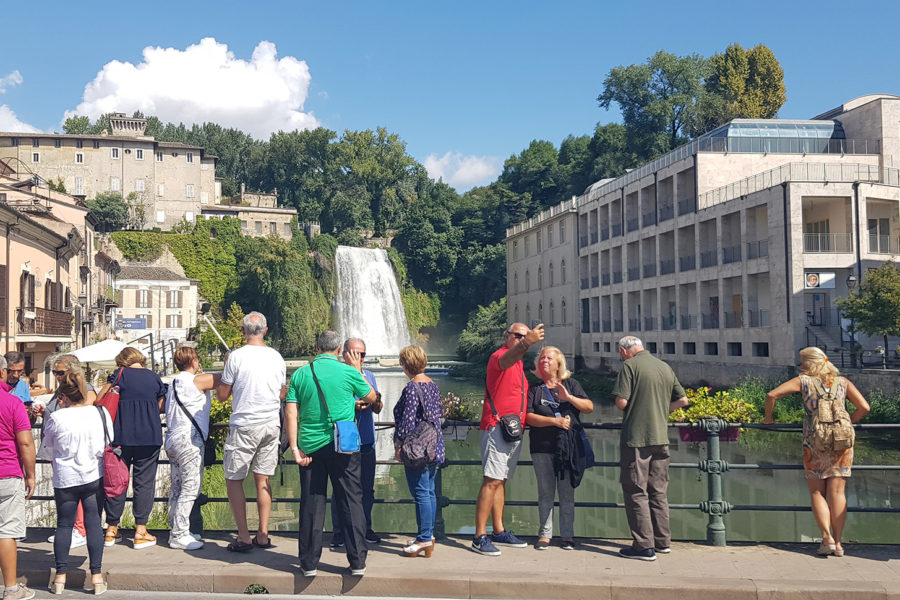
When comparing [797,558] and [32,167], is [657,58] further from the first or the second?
[797,558]

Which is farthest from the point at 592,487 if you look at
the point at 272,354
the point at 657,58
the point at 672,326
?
the point at 657,58

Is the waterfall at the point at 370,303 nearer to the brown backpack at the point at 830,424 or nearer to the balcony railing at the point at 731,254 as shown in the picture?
the balcony railing at the point at 731,254

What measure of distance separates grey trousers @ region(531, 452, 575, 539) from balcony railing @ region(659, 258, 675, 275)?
121ft

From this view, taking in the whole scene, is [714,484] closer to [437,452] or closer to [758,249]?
[437,452]

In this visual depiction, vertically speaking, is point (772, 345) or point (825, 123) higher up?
point (825, 123)

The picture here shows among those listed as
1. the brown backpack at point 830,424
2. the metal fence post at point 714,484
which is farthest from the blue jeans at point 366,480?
the brown backpack at point 830,424

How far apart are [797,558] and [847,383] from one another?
158 cm

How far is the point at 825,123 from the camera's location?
1671 inches

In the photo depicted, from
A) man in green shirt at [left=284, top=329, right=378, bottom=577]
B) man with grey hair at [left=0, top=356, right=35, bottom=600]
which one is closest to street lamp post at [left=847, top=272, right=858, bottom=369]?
man in green shirt at [left=284, top=329, right=378, bottom=577]

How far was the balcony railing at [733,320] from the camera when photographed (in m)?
35.5

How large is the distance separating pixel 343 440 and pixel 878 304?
25.4m

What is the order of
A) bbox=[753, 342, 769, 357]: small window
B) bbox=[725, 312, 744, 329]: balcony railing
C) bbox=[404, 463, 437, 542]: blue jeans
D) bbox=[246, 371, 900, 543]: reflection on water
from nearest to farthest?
1. bbox=[404, 463, 437, 542]: blue jeans
2. bbox=[246, 371, 900, 543]: reflection on water
3. bbox=[753, 342, 769, 357]: small window
4. bbox=[725, 312, 744, 329]: balcony railing

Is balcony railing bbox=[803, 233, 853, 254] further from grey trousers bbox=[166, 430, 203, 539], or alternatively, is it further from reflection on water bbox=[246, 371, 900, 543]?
grey trousers bbox=[166, 430, 203, 539]

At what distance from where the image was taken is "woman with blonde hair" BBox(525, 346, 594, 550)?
684 centimetres
